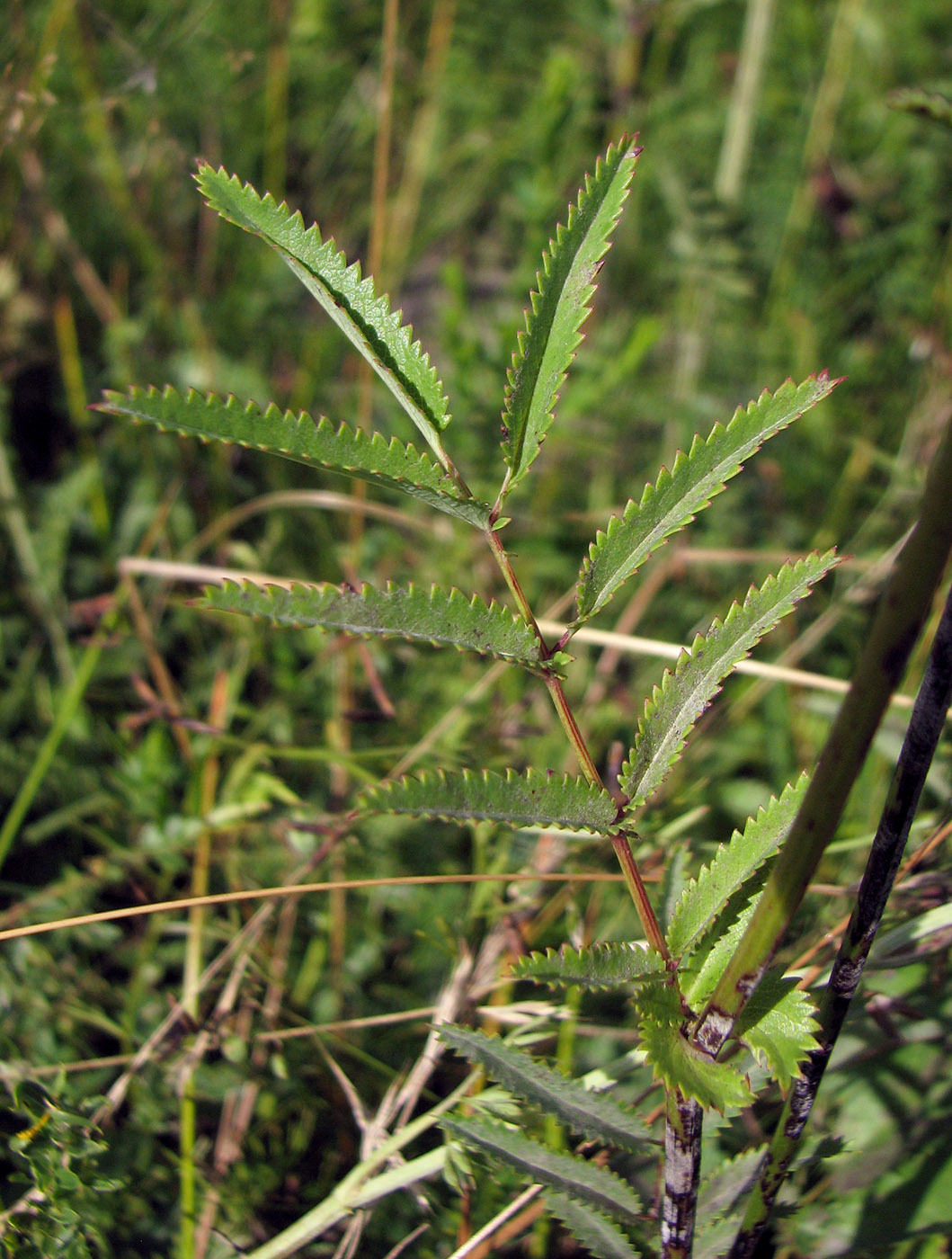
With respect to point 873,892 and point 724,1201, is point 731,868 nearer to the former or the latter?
point 873,892

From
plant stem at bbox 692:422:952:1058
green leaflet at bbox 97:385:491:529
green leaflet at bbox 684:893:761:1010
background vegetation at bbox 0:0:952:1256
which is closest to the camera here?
plant stem at bbox 692:422:952:1058

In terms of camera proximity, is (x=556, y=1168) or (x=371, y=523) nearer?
(x=556, y=1168)

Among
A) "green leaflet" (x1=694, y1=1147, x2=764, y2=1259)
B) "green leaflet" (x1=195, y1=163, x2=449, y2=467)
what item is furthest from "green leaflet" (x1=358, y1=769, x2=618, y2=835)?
"green leaflet" (x1=694, y1=1147, x2=764, y2=1259)

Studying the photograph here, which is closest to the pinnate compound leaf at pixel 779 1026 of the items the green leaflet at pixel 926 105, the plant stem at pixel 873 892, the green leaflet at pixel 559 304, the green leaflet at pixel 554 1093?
the plant stem at pixel 873 892

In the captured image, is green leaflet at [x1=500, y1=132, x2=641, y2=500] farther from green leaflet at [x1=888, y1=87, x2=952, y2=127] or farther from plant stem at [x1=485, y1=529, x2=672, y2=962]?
green leaflet at [x1=888, y1=87, x2=952, y2=127]

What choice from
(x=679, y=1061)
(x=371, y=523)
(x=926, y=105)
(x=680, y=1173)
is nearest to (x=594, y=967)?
(x=679, y=1061)

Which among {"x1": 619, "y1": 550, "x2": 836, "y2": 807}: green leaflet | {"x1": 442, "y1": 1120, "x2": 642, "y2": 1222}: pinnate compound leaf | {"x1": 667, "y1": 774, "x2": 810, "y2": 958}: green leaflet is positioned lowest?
{"x1": 442, "y1": 1120, "x2": 642, "y2": 1222}: pinnate compound leaf

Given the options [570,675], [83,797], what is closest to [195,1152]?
[83,797]

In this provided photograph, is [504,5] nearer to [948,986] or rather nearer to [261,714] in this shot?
[261,714]
